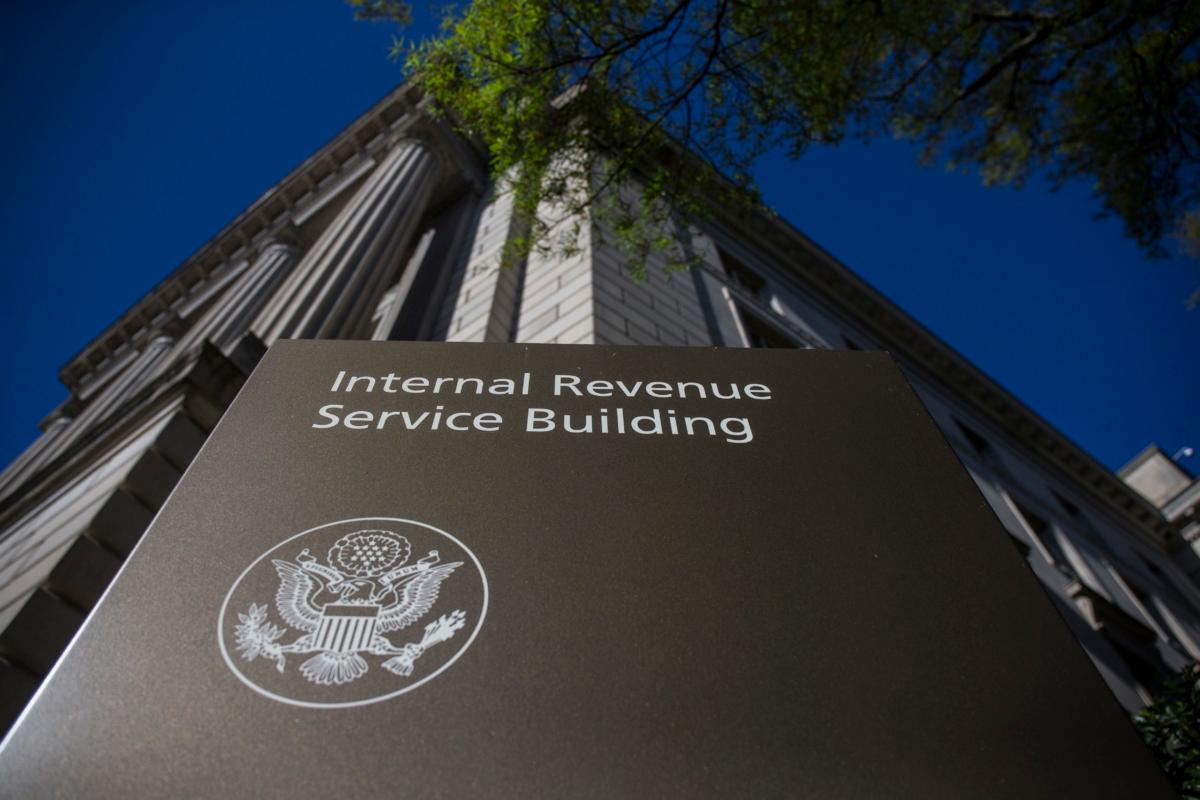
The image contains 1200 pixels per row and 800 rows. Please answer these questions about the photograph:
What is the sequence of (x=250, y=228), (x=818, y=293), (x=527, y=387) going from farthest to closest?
(x=250, y=228)
(x=818, y=293)
(x=527, y=387)

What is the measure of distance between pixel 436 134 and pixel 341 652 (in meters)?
16.6

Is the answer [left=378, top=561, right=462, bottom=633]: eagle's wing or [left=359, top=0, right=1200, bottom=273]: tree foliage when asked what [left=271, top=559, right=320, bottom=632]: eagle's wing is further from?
[left=359, top=0, right=1200, bottom=273]: tree foliage

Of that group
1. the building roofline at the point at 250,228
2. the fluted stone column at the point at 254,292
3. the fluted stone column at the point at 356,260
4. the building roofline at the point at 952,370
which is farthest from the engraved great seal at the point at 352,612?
the building roofline at the point at 250,228

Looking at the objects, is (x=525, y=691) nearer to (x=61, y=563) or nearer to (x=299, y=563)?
(x=299, y=563)

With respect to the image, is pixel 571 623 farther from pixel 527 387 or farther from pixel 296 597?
pixel 527 387

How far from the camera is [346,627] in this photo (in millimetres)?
1656

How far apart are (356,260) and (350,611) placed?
938 cm

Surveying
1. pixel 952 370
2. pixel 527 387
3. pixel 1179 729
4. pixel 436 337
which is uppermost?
pixel 952 370

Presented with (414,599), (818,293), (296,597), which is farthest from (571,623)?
(818,293)

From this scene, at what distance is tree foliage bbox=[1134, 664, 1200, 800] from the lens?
3.72 m

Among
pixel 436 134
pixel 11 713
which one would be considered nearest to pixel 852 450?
pixel 11 713

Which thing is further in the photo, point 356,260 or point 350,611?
point 356,260

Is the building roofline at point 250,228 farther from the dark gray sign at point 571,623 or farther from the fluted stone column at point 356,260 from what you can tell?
the dark gray sign at point 571,623

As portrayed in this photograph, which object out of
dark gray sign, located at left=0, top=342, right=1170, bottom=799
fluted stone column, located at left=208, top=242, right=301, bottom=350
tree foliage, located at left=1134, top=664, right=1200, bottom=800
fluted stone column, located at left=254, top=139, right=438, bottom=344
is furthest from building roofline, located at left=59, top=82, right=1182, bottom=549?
dark gray sign, located at left=0, top=342, right=1170, bottom=799
